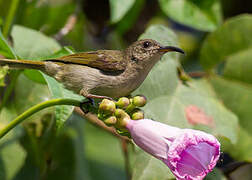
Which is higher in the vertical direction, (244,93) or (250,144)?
(244,93)

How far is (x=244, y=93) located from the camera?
421 cm

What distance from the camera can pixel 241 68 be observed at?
4309mm

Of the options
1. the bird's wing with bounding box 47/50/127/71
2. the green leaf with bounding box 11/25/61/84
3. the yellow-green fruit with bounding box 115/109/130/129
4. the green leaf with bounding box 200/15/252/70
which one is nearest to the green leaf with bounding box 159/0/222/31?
the green leaf with bounding box 200/15/252/70

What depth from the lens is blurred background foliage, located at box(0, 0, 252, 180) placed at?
324 centimetres

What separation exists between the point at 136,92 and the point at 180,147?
41.3 inches

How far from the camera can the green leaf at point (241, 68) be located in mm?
4281

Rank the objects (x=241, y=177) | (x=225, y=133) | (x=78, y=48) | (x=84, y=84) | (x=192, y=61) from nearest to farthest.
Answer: (x=84, y=84) < (x=225, y=133) < (x=241, y=177) < (x=78, y=48) < (x=192, y=61)

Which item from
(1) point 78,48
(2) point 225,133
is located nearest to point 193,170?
(2) point 225,133

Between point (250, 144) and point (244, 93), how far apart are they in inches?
21.0

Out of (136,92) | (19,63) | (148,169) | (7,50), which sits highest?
(7,50)

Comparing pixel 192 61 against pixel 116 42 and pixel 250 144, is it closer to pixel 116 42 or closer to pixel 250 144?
pixel 116 42

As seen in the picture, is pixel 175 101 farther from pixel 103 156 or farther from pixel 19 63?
pixel 103 156

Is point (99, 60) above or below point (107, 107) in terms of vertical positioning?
below

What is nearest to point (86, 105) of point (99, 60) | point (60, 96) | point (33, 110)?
point (60, 96)
